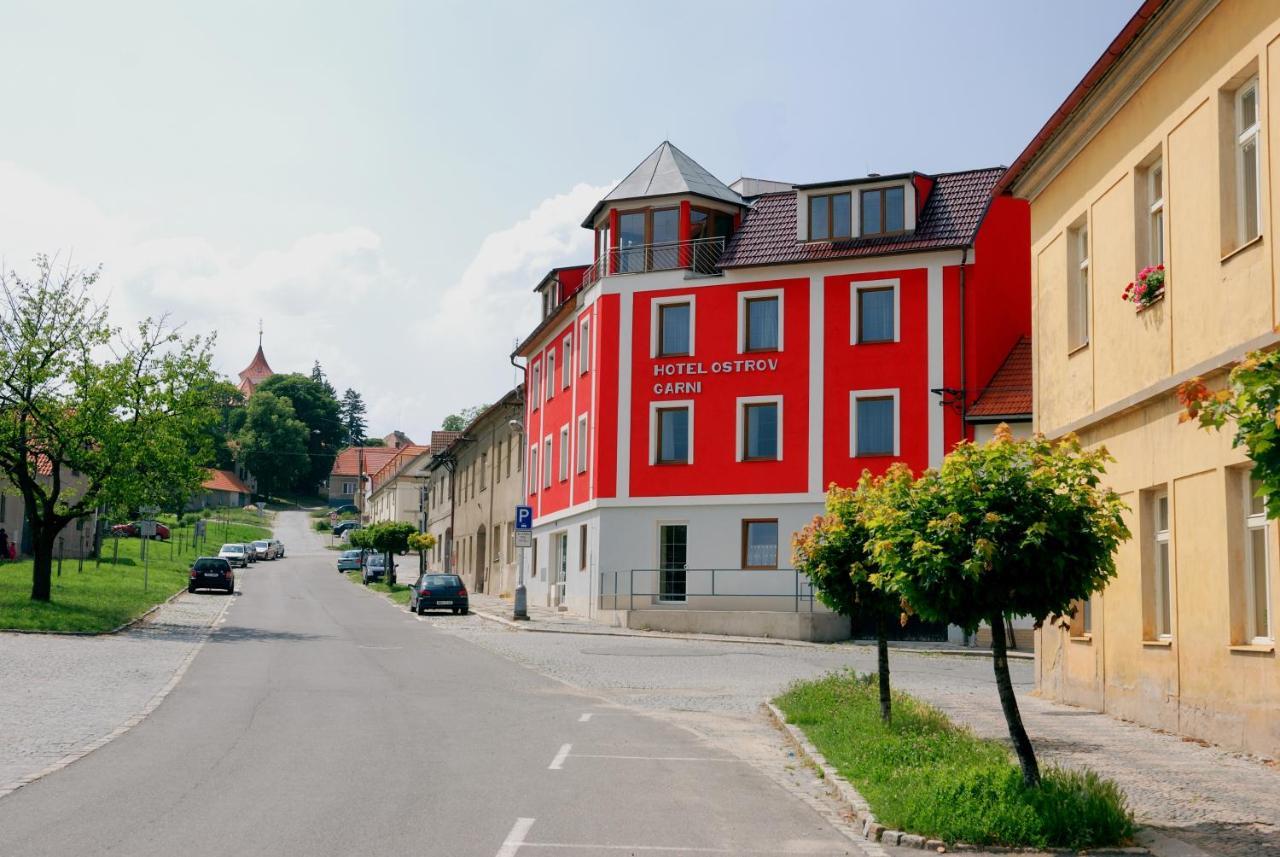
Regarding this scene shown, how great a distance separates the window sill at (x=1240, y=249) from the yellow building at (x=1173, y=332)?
3cm

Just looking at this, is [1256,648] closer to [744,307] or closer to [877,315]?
[877,315]

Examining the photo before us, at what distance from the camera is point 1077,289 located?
17.6m

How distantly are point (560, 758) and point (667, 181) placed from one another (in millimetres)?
29401

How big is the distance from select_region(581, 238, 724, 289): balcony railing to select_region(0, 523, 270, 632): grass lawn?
16643mm

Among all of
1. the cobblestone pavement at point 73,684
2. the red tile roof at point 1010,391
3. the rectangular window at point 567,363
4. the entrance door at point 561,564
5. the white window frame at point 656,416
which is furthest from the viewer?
the rectangular window at point 567,363

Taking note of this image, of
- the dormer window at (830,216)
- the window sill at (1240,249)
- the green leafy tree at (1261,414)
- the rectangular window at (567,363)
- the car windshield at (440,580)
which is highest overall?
the dormer window at (830,216)

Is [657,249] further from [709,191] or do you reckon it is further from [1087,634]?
[1087,634]

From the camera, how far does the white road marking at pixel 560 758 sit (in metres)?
11.4

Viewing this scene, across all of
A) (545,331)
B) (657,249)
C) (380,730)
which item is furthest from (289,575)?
(380,730)

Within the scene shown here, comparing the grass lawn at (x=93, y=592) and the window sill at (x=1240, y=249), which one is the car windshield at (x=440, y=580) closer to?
the grass lawn at (x=93, y=592)

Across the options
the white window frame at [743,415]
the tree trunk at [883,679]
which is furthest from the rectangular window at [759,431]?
the tree trunk at [883,679]

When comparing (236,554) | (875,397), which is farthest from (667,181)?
(236,554)

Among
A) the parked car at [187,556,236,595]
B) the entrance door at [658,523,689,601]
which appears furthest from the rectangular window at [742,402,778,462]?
the parked car at [187,556,236,595]

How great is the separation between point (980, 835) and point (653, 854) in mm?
2081
